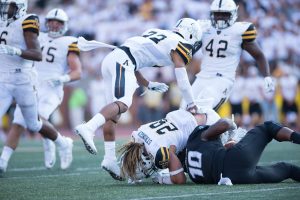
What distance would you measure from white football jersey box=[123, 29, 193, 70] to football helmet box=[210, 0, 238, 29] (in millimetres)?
1359

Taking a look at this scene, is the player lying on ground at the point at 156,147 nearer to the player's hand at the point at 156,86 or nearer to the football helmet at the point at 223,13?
the player's hand at the point at 156,86

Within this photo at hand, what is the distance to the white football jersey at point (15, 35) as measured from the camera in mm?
7652

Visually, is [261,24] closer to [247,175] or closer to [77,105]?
[77,105]

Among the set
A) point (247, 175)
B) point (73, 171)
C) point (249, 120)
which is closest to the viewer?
point (247, 175)

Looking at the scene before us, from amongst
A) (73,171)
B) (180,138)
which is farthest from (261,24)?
(180,138)

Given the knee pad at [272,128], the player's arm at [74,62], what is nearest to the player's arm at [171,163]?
the knee pad at [272,128]

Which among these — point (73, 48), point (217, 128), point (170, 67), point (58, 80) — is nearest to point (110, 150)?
point (217, 128)

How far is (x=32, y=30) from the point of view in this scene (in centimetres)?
763

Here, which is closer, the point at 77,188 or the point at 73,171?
the point at 77,188

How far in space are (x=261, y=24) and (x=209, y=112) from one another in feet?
35.5

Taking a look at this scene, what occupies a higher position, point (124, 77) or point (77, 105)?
point (124, 77)

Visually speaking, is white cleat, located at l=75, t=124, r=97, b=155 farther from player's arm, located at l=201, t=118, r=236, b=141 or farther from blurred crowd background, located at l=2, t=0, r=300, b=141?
blurred crowd background, located at l=2, t=0, r=300, b=141

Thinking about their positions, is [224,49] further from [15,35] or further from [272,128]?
[272,128]

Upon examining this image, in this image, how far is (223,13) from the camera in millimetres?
8633
